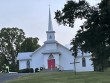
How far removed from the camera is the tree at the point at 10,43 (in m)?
118

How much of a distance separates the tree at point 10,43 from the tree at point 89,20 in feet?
287

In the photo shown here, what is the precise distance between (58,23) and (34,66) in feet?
206

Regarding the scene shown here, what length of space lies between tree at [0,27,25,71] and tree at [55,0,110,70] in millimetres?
87618

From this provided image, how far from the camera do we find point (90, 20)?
27.8 metres

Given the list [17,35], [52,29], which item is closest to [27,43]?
[17,35]

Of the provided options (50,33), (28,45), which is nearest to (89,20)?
(50,33)

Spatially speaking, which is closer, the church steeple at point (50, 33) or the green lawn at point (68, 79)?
the green lawn at point (68, 79)

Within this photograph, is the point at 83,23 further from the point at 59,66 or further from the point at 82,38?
the point at 59,66

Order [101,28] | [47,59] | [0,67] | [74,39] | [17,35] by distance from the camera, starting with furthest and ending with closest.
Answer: [17,35] < [0,67] < [47,59] < [74,39] < [101,28]

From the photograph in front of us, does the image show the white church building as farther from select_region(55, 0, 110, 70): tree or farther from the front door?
select_region(55, 0, 110, 70): tree

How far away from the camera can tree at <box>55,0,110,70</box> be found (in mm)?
27316

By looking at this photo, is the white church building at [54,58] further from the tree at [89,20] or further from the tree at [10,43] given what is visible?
the tree at [89,20]

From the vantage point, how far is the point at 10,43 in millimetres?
119188

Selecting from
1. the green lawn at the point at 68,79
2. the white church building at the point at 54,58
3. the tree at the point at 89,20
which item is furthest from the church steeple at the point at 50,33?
the tree at the point at 89,20
